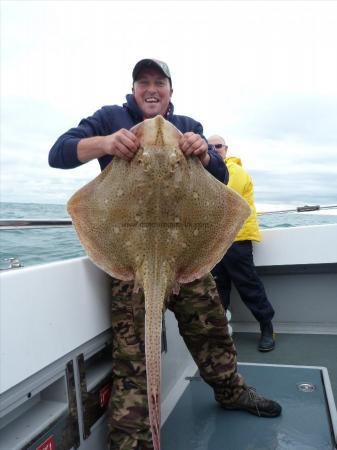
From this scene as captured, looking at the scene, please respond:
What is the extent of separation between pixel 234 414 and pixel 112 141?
2.34 m

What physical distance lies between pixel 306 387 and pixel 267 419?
0.65 m

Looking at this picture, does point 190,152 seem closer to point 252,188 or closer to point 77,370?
point 77,370

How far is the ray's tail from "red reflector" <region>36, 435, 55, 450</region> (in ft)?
1.90

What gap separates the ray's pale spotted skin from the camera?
80.1 inches

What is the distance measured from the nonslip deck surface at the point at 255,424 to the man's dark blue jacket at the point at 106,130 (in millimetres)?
1836

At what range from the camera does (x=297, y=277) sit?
518cm

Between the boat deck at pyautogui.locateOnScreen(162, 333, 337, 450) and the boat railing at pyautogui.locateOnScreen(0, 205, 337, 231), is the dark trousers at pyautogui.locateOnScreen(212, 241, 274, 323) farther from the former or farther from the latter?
the boat railing at pyautogui.locateOnScreen(0, 205, 337, 231)

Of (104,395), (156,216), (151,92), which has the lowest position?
(104,395)

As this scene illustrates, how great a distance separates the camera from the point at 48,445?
6.52ft

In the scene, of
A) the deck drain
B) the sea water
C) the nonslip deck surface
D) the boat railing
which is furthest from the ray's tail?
the sea water

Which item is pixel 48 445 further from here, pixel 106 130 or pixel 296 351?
pixel 296 351

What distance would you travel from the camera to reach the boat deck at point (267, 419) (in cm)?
277

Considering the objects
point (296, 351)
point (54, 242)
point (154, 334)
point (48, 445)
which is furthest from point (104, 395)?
point (54, 242)

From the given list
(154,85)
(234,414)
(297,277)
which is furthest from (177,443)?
(297,277)
